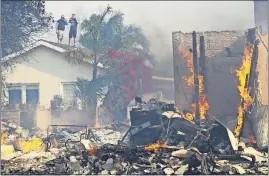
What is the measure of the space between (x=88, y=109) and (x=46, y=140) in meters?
3.74

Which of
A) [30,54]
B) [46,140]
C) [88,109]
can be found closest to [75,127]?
[88,109]

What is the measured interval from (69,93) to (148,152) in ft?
23.0

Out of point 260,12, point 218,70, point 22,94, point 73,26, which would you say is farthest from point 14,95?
point 260,12

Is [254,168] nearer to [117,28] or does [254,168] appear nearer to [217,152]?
[217,152]

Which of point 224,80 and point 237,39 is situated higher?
point 237,39

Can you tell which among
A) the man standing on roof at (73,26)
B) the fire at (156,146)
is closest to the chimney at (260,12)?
the man standing on roof at (73,26)

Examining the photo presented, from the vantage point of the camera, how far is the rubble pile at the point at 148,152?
1527 cm

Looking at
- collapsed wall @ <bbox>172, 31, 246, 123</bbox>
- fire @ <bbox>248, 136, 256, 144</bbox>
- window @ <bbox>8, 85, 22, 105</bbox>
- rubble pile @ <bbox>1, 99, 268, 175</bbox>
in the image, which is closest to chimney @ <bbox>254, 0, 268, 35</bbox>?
collapsed wall @ <bbox>172, 31, 246, 123</bbox>

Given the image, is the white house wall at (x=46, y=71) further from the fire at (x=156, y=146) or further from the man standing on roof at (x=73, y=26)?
the fire at (x=156, y=146)

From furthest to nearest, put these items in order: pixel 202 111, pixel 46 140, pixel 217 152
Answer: pixel 202 111, pixel 46 140, pixel 217 152

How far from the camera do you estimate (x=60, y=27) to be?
72.5ft

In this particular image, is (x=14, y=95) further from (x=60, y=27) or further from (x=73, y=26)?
(x=73, y=26)

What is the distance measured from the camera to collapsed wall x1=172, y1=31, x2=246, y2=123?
21094mm

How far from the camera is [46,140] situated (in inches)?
731
